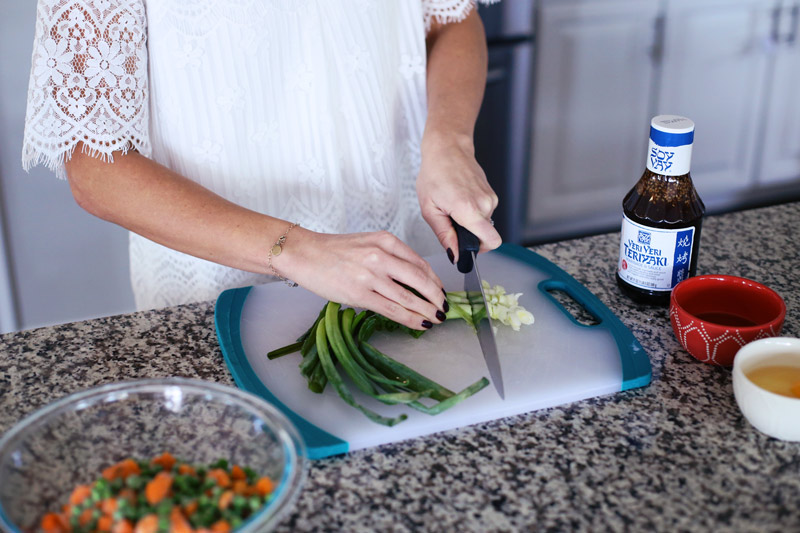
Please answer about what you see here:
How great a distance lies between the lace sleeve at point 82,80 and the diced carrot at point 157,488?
23.1 inches

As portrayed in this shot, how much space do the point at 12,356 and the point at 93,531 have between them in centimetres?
51

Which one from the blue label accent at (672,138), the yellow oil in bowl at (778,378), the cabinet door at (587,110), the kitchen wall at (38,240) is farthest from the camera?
the cabinet door at (587,110)

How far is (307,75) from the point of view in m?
1.35

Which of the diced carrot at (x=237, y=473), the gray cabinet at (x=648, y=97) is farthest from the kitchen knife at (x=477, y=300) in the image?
the gray cabinet at (x=648, y=97)

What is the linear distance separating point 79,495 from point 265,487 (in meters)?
0.17

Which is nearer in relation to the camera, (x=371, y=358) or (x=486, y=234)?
(x=371, y=358)

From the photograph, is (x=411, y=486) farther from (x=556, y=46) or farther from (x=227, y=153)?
(x=556, y=46)

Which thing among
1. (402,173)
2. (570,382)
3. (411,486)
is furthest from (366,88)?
(411,486)

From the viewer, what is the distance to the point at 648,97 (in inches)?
104

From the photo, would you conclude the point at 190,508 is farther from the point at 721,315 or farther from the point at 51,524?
the point at 721,315

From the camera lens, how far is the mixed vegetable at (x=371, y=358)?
0.95 metres

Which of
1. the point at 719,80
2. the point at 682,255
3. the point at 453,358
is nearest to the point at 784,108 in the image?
the point at 719,80

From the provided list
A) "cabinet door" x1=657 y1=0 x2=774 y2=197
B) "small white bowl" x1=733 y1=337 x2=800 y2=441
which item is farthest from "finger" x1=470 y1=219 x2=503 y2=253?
"cabinet door" x1=657 y1=0 x2=774 y2=197

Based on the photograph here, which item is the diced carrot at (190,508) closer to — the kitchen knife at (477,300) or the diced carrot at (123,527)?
the diced carrot at (123,527)
